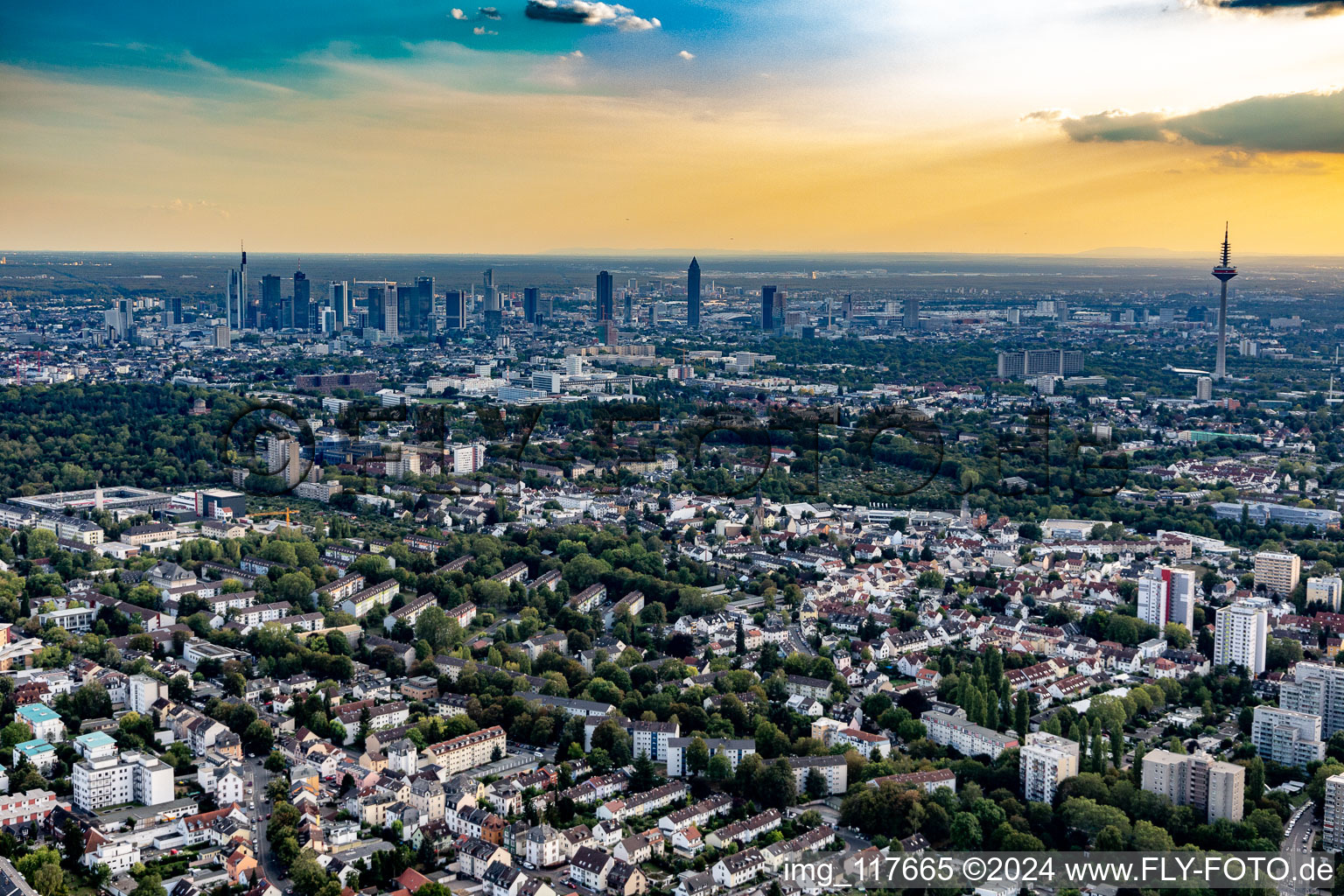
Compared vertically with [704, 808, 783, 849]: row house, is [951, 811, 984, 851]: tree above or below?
above

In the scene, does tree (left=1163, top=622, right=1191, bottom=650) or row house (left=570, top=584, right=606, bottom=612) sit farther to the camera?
row house (left=570, top=584, right=606, bottom=612)

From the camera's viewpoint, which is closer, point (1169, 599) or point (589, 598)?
point (1169, 599)

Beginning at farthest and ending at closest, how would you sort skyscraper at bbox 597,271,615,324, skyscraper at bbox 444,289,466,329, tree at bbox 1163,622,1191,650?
skyscraper at bbox 597,271,615,324 → skyscraper at bbox 444,289,466,329 → tree at bbox 1163,622,1191,650

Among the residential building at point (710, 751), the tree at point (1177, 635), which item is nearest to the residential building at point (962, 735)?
the residential building at point (710, 751)

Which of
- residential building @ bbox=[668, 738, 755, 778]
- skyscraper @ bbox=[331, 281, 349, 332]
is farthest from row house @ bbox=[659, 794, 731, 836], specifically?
skyscraper @ bbox=[331, 281, 349, 332]

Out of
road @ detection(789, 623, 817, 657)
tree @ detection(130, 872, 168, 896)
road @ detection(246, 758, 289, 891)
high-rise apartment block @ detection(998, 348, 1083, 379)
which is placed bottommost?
road @ detection(246, 758, 289, 891)

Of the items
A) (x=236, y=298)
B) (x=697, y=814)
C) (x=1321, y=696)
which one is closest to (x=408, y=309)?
(x=236, y=298)

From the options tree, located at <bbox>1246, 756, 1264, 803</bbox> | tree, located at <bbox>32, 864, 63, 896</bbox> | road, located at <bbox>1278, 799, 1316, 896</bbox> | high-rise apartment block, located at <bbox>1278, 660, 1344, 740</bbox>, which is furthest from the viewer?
high-rise apartment block, located at <bbox>1278, 660, 1344, 740</bbox>

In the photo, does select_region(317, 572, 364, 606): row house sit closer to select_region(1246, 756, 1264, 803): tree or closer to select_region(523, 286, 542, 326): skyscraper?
select_region(1246, 756, 1264, 803): tree

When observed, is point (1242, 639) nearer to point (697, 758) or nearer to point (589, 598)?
point (697, 758)
